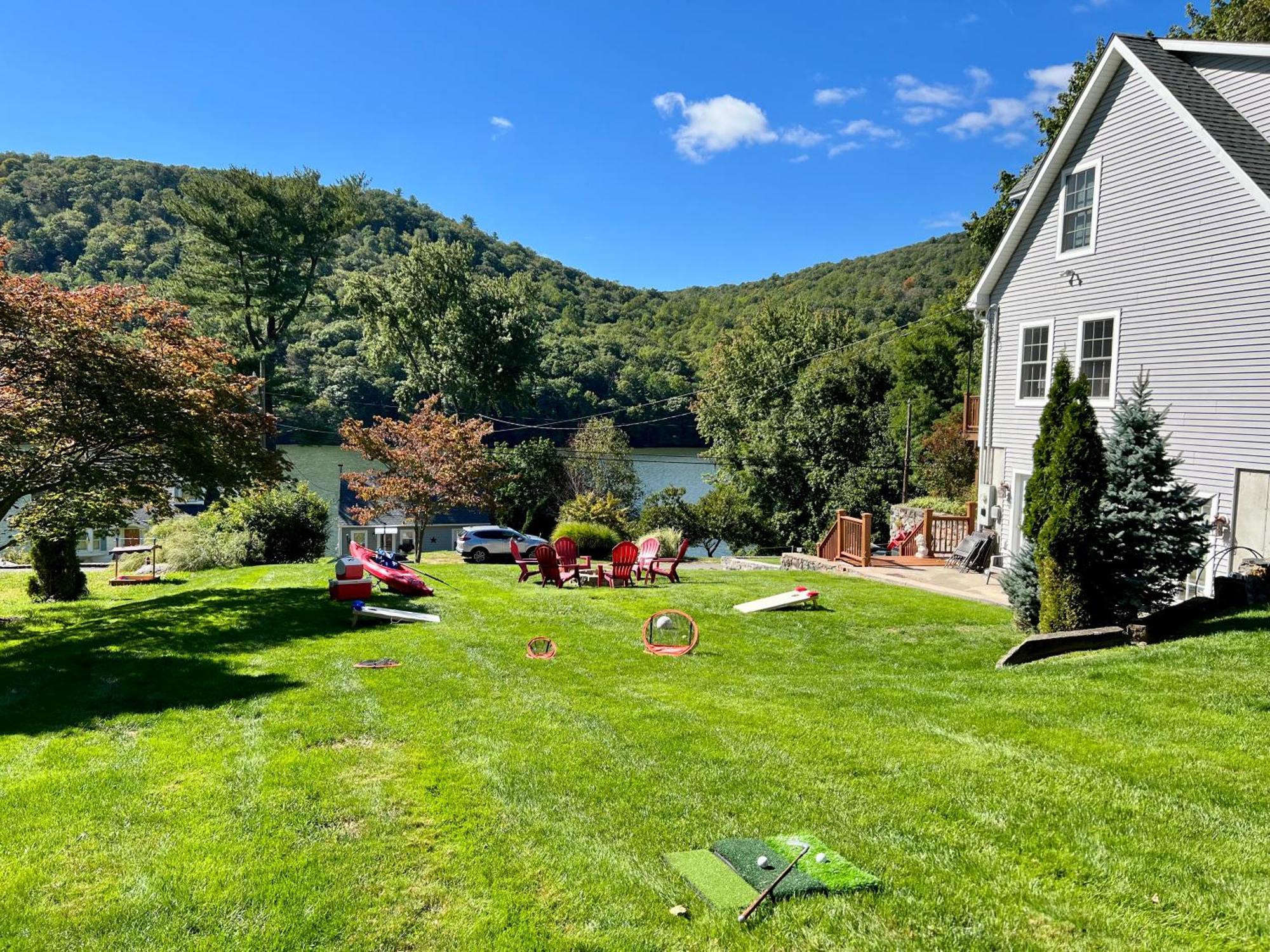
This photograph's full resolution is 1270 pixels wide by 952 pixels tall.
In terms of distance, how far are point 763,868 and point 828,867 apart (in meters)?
0.33

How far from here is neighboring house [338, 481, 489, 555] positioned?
112 ft

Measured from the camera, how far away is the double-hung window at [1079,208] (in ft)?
46.3

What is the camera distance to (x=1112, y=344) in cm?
1381

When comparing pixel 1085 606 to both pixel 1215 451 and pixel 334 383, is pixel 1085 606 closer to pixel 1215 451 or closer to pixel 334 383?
pixel 1215 451

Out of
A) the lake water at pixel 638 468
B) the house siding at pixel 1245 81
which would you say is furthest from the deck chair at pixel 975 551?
the lake water at pixel 638 468

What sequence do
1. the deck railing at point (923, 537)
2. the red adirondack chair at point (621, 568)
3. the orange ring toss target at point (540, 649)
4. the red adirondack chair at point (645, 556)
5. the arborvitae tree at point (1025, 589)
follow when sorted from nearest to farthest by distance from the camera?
1. the orange ring toss target at point (540, 649)
2. the arborvitae tree at point (1025, 589)
3. the red adirondack chair at point (621, 568)
4. the red adirondack chair at point (645, 556)
5. the deck railing at point (923, 537)

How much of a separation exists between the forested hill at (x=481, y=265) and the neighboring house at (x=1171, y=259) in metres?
33.4

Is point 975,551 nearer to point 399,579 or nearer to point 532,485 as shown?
point 399,579

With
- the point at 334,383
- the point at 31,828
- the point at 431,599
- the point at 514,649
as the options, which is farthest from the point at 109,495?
the point at 334,383

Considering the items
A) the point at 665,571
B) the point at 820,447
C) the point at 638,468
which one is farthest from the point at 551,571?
the point at 638,468

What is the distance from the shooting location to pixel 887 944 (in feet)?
11.2

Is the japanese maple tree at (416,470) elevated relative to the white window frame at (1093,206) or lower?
lower

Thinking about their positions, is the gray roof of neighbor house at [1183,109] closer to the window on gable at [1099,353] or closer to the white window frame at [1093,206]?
the white window frame at [1093,206]

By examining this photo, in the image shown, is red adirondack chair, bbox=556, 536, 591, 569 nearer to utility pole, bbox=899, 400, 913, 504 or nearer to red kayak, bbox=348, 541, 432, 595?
red kayak, bbox=348, 541, 432, 595
